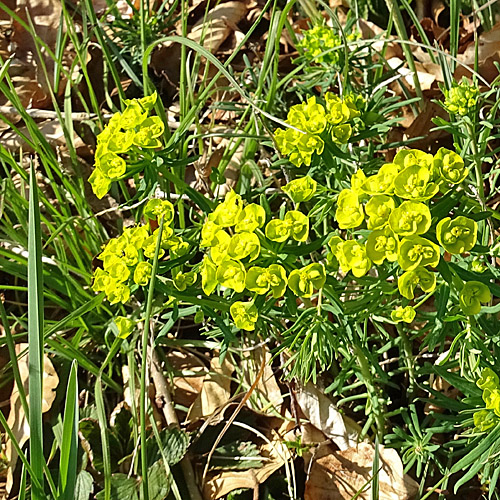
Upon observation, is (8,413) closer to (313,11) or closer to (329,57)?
(329,57)

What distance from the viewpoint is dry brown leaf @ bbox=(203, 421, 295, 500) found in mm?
→ 2121

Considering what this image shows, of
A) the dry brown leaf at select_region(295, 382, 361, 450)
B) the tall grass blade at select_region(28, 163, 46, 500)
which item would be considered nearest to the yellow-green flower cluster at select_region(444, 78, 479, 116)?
the dry brown leaf at select_region(295, 382, 361, 450)

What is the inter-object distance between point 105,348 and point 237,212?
1.21 m

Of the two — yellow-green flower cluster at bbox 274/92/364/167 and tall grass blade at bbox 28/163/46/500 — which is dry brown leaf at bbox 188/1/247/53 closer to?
yellow-green flower cluster at bbox 274/92/364/167

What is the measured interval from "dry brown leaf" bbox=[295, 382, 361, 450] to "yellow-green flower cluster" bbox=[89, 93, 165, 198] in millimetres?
1013

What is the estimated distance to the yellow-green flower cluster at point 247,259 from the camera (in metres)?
1.42

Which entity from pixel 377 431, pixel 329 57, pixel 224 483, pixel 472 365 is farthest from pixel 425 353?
pixel 329 57

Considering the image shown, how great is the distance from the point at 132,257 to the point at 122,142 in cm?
27

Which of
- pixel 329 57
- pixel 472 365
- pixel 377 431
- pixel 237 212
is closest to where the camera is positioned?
pixel 237 212

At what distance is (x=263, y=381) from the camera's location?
2.34 meters

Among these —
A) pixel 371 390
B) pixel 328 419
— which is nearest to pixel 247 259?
pixel 371 390

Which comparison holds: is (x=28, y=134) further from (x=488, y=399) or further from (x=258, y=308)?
(x=488, y=399)

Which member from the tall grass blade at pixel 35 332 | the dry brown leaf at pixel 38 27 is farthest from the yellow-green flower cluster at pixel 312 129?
the dry brown leaf at pixel 38 27

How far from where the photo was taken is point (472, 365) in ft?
5.38
